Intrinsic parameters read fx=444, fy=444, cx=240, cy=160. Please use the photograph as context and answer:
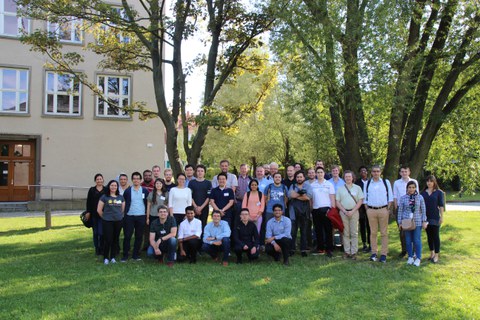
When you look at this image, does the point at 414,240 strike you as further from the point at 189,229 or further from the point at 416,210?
the point at 189,229

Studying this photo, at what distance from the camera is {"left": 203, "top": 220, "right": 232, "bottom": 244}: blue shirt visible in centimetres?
882

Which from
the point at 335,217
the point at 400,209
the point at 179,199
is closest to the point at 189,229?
the point at 179,199

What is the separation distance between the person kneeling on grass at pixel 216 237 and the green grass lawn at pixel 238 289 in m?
0.26

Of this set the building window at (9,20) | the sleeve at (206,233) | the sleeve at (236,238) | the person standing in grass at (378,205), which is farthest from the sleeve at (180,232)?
the building window at (9,20)

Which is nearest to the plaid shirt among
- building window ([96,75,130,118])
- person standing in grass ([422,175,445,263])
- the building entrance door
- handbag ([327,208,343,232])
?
person standing in grass ([422,175,445,263])

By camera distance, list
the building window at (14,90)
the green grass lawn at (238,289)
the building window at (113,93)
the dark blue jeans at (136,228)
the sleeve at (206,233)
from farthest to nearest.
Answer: the building window at (113,93) → the building window at (14,90) → the dark blue jeans at (136,228) → the sleeve at (206,233) → the green grass lawn at (238,289)

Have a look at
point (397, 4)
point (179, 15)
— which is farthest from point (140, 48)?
point (397, 4)

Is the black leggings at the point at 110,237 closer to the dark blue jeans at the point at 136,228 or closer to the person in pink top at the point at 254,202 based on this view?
the dark blue jeans at the point at 136,228

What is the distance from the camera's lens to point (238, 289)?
6688 millimetres

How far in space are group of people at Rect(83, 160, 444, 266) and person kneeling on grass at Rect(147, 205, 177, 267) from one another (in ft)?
0.06

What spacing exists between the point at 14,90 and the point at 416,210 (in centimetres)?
2090

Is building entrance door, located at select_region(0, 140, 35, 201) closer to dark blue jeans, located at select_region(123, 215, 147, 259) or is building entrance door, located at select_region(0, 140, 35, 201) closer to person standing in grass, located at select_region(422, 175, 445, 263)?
dark blue jeans, located at select_region(123, 215, 147, 259)

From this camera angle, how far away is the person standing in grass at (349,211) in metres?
9.07

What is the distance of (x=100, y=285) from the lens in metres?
6.87
